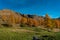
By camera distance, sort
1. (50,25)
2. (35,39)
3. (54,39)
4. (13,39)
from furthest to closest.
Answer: (50,25) → (13,39) → (54,39) → (35,39)

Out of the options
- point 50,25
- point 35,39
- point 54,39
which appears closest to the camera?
point 35,39

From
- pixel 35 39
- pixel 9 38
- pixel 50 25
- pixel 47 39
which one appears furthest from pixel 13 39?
pixel 50 25

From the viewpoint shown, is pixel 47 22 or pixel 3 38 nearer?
pixel 3 38

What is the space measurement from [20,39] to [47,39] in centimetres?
1023

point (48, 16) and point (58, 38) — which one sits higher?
point (48, 16)

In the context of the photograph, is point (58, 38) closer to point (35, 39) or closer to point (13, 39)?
point (35, 39)

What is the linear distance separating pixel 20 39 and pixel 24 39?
588 millimetres

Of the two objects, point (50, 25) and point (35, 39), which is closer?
point (35, 39)

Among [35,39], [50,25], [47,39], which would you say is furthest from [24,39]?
[50,25]

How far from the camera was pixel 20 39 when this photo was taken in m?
26.7

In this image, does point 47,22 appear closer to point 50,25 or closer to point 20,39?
point 50,25

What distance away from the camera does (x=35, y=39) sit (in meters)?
13.4

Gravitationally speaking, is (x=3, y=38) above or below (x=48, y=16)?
below

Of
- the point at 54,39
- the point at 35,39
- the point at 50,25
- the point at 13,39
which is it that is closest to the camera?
the point at 35,39
